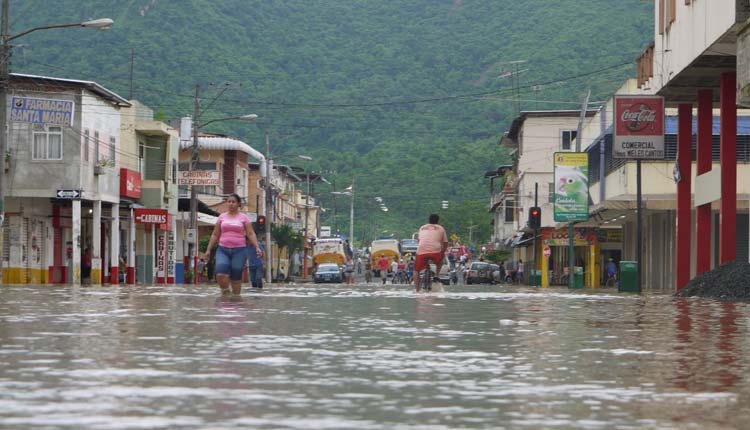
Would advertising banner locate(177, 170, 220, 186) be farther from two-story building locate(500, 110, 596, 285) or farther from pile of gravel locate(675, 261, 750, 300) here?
pile of gravel locate(675, 261, 750, 300)

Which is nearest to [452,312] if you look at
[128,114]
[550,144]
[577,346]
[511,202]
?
[577,346]

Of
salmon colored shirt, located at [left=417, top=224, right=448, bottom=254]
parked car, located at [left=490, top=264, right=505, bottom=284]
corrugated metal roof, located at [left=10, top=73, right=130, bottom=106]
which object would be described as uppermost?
corrugated metal roof, located at [left=10, top=73, right=130, bottom=106]

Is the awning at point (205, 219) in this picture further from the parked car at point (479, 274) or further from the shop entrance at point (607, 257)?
the shop entrance at point (607, 257)

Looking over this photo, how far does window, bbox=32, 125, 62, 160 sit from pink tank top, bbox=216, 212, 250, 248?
36.4 meters

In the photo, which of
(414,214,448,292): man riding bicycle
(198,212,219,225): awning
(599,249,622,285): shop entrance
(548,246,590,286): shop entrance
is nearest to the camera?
(414,214,448,292): man riding bicycle

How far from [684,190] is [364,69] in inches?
3762

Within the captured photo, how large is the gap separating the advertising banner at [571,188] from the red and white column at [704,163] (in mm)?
23625

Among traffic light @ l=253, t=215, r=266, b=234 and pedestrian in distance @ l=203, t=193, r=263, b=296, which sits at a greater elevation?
traffic light @ l=253, t=215, r=266, b=234

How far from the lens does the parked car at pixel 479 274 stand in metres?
93.9

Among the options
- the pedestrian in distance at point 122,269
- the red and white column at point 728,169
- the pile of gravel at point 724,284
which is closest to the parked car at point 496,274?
the pedestrian in distance at point 122,269

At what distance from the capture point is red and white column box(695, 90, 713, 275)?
37.5m

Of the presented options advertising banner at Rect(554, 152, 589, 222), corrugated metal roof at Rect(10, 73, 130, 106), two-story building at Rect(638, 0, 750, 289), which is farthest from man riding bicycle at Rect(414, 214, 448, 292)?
advertising banner at Rect(554, 152, 589, 222)

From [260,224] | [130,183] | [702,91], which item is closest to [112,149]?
[130,183]

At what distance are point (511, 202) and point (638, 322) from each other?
11093cm
